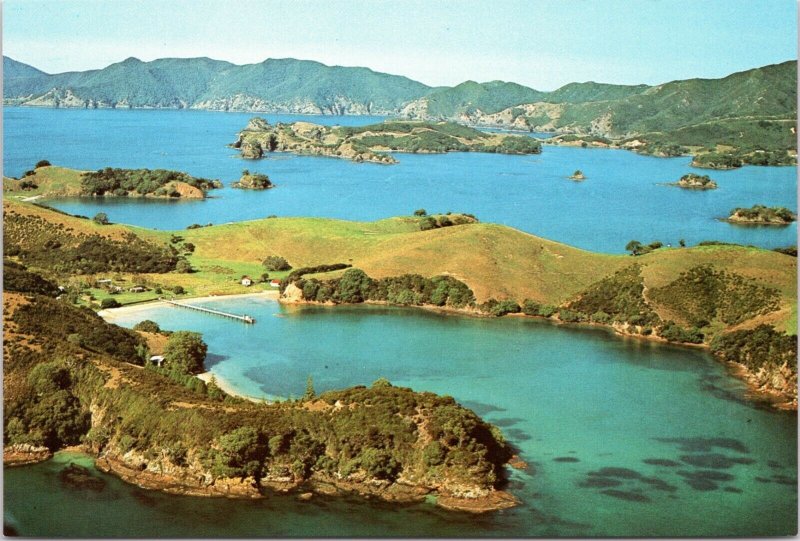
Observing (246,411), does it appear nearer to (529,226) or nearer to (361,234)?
(361,234)

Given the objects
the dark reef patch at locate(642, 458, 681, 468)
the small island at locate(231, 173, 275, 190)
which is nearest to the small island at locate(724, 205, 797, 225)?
the small island at locate(231, 173, 275, 190)

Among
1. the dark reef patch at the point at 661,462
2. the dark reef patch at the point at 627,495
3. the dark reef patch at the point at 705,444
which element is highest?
the dark reef patch at the point at 705,444

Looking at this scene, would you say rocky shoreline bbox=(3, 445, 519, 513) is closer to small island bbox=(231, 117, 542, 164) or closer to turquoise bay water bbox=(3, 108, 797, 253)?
turquoise bay water bbox=(3, 108, 797, 253)

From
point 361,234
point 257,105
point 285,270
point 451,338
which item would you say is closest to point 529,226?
point 361,234

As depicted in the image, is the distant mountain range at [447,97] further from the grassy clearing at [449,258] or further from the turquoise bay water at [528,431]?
the turquoise bay water at [528,431]

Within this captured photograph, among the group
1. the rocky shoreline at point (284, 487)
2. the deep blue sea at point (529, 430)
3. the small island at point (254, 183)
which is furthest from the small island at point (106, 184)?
the rocky shoreline at point (284, 487)

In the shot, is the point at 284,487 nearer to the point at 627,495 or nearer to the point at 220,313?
the point at 627,495

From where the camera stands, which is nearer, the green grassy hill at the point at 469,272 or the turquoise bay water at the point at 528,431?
the turquoise bay water at the point at 528,431
